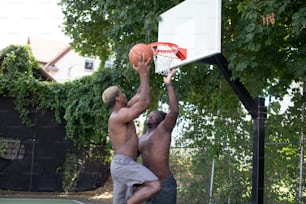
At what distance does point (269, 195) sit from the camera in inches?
261

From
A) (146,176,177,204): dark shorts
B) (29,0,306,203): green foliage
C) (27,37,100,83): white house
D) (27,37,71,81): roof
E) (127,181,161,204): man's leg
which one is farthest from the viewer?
(27,37,71,81): roof

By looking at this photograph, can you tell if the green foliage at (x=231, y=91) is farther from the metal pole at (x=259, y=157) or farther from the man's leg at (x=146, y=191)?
the man's leg at (x=146, y=191)

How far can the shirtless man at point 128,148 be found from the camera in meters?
3.49

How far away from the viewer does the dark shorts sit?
3.67 meters

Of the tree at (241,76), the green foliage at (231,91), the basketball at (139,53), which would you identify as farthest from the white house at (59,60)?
the basketball at (139,53)

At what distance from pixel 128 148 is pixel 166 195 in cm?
50

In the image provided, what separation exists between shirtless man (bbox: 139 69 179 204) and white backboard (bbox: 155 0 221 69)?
1.45 meters

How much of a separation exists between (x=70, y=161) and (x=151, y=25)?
7.38 meters

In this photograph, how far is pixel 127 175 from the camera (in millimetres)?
3545

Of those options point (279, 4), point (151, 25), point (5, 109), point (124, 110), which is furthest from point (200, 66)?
point (5, 109)

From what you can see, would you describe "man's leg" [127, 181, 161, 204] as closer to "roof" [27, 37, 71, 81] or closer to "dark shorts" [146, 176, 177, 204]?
"dark shorts" [146, 176, 177, 204]

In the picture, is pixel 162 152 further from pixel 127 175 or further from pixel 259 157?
pixel 259 157

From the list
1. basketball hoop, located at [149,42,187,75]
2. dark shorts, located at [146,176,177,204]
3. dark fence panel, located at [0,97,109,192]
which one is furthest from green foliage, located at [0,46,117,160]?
dark shorts, located at [146,176,177,204]

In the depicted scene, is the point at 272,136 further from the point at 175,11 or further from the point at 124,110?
the point at 124,110
